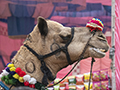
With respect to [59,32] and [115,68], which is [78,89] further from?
[59,32]

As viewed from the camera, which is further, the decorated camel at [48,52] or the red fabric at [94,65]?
the red fabric at [94,65]

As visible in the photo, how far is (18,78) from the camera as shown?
2506 millimetres

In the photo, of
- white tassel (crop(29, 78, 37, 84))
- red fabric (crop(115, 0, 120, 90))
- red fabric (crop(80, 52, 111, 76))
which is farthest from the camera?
red fabric (crop(80, 52, 111, 76))

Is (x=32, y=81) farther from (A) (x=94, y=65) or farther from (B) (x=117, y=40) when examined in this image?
(A) (x=94, y=65)

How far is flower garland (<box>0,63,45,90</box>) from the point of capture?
2457 millimetres

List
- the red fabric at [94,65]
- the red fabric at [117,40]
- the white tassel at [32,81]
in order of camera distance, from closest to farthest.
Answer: the white tassel at [32,81] < the red fabric at [117,40] < the red fabric at [94,65]

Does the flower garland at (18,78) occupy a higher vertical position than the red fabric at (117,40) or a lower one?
higher

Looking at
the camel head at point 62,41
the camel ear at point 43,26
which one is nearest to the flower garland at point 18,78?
the camel head at point 62,41

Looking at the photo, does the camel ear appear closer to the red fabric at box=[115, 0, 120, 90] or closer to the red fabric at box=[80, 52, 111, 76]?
the red fabric at box=[115, 0, 120, 90]

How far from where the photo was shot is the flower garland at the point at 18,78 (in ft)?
8.06

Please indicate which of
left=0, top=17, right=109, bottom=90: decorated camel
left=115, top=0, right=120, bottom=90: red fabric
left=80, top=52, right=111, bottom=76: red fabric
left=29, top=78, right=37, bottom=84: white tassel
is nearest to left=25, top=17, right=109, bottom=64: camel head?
left=0, top=17, right=109, bottom=90: decorated camel

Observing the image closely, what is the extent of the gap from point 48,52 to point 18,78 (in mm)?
577

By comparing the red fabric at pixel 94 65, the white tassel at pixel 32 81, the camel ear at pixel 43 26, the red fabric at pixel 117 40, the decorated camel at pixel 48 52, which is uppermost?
the camel ear at pixel 43 26

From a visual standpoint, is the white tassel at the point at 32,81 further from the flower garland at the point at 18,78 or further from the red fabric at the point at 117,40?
the red fabric at the point at 117,40
